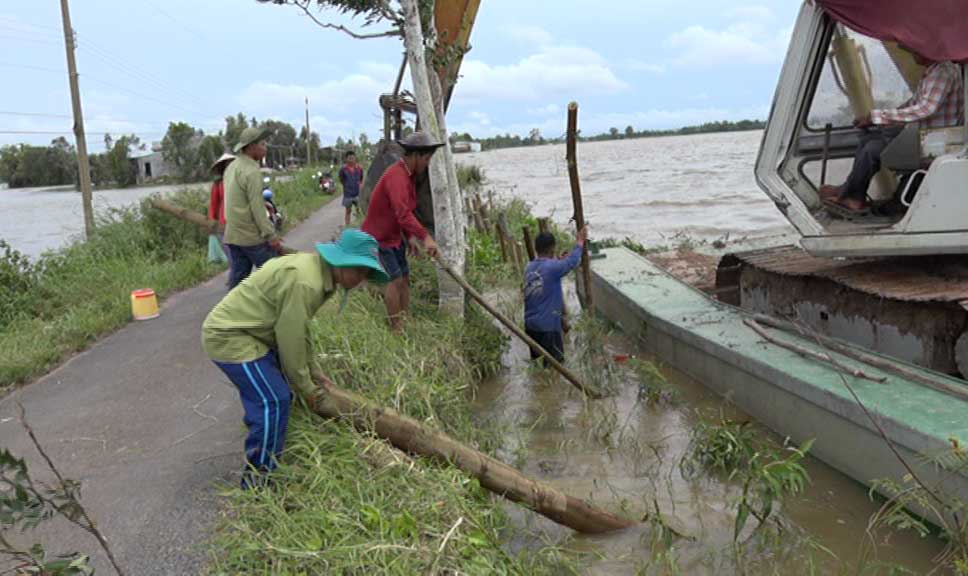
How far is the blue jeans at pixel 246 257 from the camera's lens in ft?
21.6

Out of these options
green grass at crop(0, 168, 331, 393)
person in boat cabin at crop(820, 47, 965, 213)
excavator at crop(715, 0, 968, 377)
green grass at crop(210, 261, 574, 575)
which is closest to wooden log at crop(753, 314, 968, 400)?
excavator at crop(715, 0, 968, 377)

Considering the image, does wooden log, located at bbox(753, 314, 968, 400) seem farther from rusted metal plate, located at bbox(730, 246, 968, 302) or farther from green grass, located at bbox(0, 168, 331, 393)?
green grass, located at bbox(0, 168, 331, 393)

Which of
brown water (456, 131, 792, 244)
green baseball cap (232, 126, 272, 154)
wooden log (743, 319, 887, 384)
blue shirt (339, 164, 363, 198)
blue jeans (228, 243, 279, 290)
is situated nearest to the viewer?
wooden log (743, 319, 887, 384)

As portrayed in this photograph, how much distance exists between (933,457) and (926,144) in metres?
2.27

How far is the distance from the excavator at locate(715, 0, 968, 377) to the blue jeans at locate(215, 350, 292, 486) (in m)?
3.68

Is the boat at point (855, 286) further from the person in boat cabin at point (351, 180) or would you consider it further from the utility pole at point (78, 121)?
the utility pole at point (78, 121)

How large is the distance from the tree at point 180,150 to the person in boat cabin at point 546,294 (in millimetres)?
52763

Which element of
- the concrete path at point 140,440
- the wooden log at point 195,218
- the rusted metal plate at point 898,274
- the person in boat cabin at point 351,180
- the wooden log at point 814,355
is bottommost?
the concrete path at point 140,440

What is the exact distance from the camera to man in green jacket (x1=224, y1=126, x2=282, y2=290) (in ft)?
20.3

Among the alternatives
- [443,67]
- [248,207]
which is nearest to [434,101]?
[443,67]

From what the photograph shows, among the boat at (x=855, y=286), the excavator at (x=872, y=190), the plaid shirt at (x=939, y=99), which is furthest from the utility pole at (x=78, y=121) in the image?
the plaid shirt at (x=939, y=99)

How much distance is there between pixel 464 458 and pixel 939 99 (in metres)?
3.75

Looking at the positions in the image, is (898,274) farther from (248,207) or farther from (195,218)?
(195,218)

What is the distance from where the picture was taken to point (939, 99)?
463 cm
